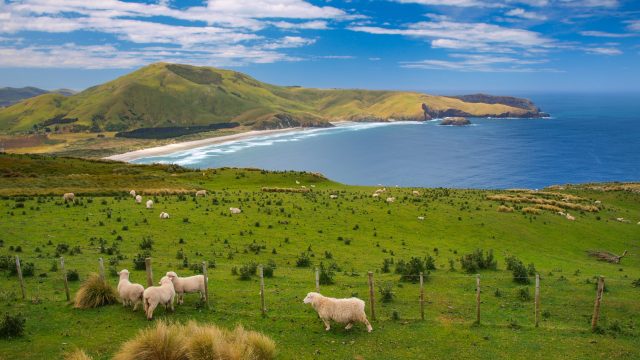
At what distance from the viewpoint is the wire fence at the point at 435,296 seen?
17.8 m

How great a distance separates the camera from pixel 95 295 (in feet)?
57.9

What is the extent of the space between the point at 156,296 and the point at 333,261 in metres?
14.8

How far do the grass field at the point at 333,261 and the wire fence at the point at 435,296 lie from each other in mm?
111

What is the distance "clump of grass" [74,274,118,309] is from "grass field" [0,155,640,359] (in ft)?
1.73

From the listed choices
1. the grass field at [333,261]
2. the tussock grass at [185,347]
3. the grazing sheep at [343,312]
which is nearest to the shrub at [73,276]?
the grass field at [333,261]

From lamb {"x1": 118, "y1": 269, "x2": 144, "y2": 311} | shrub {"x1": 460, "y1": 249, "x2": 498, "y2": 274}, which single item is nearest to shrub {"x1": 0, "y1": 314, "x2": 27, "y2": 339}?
lamb {"x1": 118, "y1": 269, "x2": 144, "y2": 311}

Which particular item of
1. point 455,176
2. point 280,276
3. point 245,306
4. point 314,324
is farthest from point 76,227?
point 455,176

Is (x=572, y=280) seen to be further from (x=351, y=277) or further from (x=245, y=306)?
(x=245, y=306)

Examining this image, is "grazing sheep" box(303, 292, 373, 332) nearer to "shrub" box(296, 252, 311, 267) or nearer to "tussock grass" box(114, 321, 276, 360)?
"tussock grass" box(114, 321, 276, 360)

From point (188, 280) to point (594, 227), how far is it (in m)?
44.8

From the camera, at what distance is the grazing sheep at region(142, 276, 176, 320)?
53.2 feet

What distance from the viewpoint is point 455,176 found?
134875 millimetres

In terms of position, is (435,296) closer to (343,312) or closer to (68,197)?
(343,312)

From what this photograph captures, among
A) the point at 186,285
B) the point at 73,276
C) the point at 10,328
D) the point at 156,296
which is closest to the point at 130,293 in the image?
the point at 156,296
